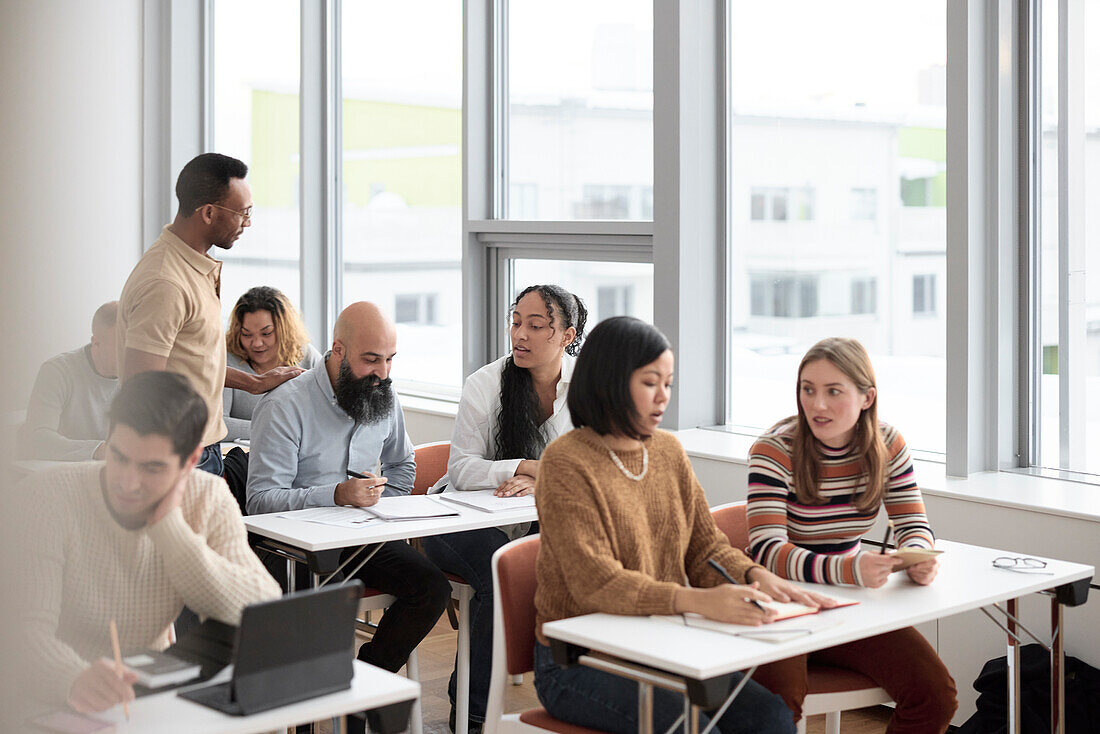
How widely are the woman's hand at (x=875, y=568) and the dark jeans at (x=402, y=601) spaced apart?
3.95 feet

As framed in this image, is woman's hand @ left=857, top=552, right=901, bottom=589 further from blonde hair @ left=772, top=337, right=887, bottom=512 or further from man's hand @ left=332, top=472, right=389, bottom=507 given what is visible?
man's hand @ left=332, top=472, right=389, bottom=507

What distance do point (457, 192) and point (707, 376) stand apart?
5.46ft

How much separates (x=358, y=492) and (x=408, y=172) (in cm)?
278

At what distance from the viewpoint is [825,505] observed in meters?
2.45

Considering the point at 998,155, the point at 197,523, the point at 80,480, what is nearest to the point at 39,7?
the point at 80,480

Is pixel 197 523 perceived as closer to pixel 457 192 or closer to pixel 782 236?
pixel 782 236

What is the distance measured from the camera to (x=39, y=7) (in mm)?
587

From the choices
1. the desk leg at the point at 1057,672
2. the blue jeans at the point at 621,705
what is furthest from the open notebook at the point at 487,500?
the desk leg at the point at 1057,672

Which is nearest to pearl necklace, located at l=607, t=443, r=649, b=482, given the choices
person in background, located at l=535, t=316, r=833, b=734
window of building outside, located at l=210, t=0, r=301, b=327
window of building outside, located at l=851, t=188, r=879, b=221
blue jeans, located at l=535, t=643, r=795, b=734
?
person in background, located at l=535, t=316, r=833, b=734

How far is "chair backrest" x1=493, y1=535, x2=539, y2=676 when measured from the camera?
219 centimetres

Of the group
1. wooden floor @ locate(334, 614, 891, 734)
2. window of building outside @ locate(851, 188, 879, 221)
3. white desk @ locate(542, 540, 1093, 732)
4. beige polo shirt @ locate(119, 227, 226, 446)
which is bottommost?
wooden floor @ locate(334, 614, 891, 734)

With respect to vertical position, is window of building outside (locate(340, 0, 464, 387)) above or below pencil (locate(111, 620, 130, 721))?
above

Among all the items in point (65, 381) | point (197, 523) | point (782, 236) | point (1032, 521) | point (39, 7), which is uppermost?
point (782, 236)

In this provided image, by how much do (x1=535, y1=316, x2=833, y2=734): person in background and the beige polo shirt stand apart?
2.33 feet
